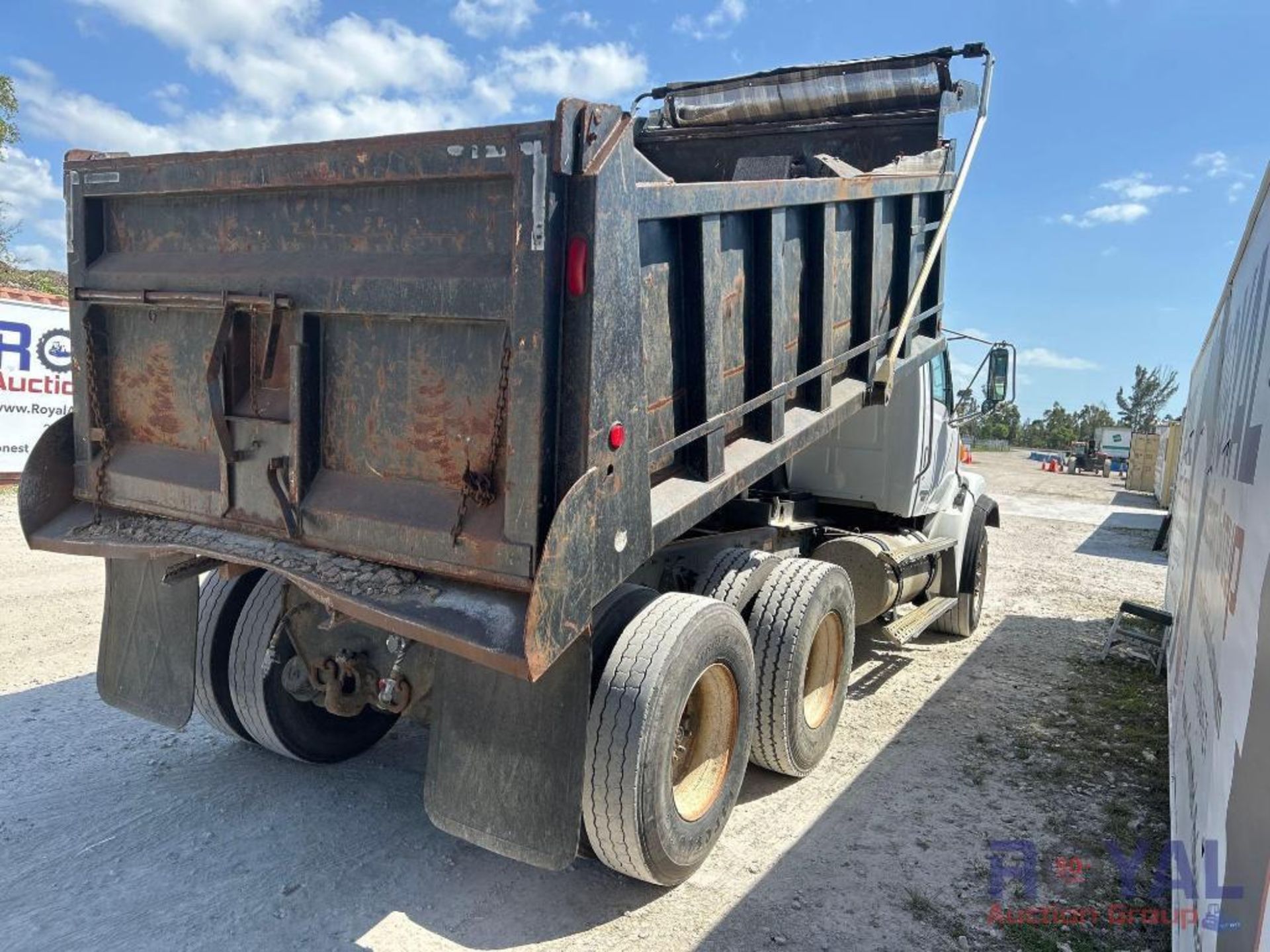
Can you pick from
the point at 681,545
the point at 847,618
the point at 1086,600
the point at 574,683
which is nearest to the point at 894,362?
the point at 847,618

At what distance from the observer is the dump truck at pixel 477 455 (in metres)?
2.62

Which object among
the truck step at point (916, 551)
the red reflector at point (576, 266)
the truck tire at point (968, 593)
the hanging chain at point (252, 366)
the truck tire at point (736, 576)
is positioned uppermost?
the red reflector at point (576, 266)

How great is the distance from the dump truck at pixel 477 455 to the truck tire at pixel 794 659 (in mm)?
20

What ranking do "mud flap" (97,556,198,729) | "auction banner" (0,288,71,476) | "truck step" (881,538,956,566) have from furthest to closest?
"auction banner" (0,288,71,476), "truck step" (881,538,956,566), "mud flap" (97,556,198,729)

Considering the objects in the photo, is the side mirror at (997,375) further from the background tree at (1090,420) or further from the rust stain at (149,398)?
the background tree at (1090,420)

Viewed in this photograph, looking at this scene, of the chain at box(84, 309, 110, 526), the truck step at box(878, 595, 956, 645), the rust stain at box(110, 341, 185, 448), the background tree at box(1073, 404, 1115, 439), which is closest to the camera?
the rust stain at box(110, 341, 185, 448)

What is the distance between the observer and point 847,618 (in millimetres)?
4754

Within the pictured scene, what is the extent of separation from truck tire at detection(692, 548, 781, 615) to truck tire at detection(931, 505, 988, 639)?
145 inches

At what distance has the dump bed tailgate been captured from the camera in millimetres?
2613

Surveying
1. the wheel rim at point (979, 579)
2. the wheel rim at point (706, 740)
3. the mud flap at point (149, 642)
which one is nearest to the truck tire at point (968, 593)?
the wheel rim at point (979, 579)

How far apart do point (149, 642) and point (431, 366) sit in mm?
2221

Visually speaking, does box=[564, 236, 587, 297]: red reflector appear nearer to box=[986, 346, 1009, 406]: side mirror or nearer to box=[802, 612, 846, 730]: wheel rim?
box=[802, 612, 846, 730]: wheel rim

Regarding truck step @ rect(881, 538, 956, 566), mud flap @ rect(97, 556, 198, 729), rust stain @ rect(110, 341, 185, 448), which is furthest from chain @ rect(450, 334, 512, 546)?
truck step @ rect(881, 538, 956, 566)

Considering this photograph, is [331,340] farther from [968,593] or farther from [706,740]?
[968,593]
